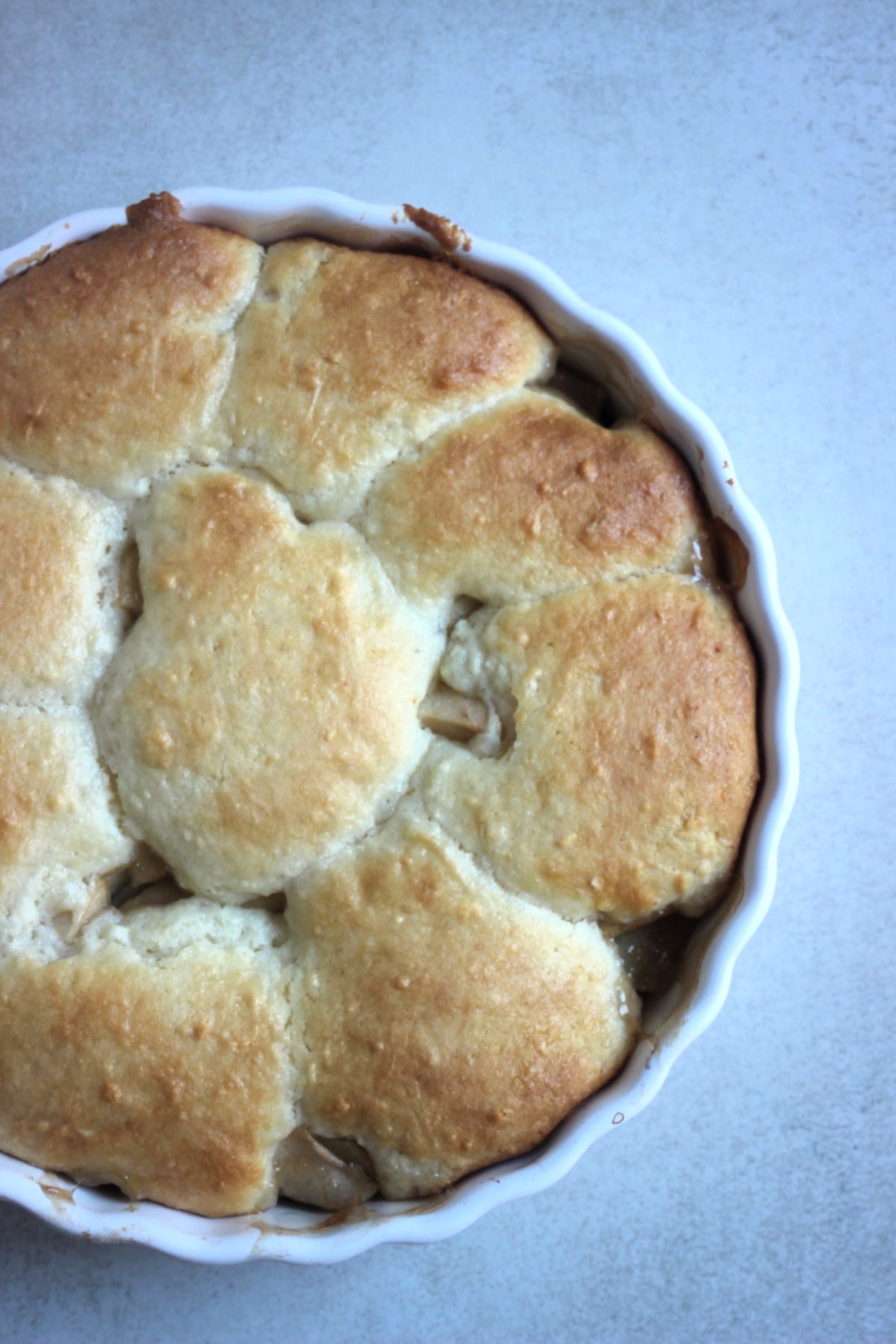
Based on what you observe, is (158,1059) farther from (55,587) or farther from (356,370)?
(356,370)

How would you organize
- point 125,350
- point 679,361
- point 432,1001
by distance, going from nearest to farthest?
point 432,1001 < point 125,350 < point 679,361

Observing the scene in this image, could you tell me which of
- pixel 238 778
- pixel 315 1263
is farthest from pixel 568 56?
pixel 315 1263

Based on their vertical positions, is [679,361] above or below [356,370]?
above

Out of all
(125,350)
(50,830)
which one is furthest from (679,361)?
(50,830)

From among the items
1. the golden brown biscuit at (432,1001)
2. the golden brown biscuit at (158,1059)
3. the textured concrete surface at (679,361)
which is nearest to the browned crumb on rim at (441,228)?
the textured concrete surface at (679,361)

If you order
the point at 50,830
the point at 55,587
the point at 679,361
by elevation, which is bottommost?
the point at 50,830

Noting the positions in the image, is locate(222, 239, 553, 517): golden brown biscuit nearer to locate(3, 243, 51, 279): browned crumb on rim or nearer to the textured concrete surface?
locate(3, 243, 51, 279): browned crumb on rim

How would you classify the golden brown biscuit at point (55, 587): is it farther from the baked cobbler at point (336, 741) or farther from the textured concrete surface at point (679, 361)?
the textured concrete surface at point (679, 361)

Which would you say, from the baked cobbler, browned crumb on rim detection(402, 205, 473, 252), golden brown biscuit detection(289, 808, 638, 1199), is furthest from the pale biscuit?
browned crumb on rim detection(402, 205, 473, 252)
